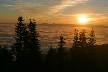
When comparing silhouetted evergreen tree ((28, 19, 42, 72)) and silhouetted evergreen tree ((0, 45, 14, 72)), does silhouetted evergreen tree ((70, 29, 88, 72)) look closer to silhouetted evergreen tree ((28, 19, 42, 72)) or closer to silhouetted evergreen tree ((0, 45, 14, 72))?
silhouetted evergreen tree ((28, 19, 42, 72))

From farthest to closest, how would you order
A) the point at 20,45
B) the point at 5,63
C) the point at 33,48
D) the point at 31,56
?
the point at 33,48
the point at 31,56
the point at 20,45
the point at 5,63

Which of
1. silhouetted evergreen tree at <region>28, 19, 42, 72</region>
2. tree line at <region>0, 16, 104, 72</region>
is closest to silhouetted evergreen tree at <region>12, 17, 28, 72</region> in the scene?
tree line at <region>0, 16, 104, 72</region>

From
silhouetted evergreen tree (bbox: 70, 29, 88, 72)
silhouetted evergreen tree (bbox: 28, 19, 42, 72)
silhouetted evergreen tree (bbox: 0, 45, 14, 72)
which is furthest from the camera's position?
silhouetted evergreen tree (bbox: 70, 29, 88, 72)

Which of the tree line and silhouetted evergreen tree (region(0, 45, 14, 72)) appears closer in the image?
silhouetted evergreen tree (region(0, 45, 14, 72))

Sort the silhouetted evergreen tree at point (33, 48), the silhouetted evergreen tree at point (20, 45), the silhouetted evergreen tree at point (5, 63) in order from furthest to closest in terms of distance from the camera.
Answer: the silhouetted evergreen tree at point (33, 48), the silhouetted evergreen tree at point (20, 45), the silhouetted evergreen tree at point (5, 63)

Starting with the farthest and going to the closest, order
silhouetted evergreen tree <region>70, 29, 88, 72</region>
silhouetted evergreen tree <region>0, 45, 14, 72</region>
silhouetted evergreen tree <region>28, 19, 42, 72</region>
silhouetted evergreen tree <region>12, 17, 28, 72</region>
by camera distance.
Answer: silhouetted evergreen tree <region>70, 29, 88, 72</region>, silhouetted evergreen tree <region>28, 19, 42, 72</region>, silhouetted evergreen tree <region>12, 17, 28, 72</region>, silhouetted evergreen tree <region>0, 45, 14, 72</region>

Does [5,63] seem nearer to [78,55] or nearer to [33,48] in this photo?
[33,48]

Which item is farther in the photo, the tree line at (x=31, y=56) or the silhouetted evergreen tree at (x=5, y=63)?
the tree line at (x=31, y=56)

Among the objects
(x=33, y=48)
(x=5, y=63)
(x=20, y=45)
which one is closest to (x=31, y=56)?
(x=33, y=48)

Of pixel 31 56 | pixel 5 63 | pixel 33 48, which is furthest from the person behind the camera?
pixel 33 48

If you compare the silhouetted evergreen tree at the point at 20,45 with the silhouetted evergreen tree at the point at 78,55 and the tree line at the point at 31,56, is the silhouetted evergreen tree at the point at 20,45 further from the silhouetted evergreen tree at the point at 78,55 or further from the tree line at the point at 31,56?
the silhouetted evergreen tree at the point at 78,55

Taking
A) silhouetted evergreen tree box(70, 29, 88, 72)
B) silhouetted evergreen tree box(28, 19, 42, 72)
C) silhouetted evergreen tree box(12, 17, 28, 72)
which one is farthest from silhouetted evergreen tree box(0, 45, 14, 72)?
silhouetted evergreen tree box(70, 29, 88, 72)

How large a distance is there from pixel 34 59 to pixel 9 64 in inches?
192

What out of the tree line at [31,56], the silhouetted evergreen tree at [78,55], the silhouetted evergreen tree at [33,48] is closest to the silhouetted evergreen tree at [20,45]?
the tree line at [31,56]
